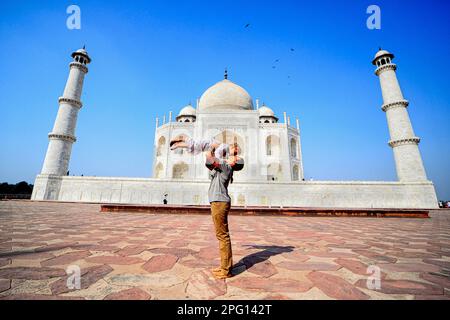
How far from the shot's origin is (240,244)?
3168 mm

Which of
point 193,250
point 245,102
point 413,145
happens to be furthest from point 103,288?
point 245,102

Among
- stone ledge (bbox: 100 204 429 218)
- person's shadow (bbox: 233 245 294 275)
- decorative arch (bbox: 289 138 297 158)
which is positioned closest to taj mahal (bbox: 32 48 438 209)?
decorative arch (bbox: 289 138 297 158)

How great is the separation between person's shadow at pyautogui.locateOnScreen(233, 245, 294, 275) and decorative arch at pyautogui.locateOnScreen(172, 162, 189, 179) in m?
22.2

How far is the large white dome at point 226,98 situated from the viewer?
25875mm

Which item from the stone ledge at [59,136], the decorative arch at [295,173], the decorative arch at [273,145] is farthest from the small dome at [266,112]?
the stone ledge at [59,136]

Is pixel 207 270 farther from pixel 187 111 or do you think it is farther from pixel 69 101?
pixel 187 111

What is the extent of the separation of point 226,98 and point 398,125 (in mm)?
16684

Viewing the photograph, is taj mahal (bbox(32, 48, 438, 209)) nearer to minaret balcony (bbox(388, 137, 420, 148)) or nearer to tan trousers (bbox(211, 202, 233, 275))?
minaret balcony (bbox(388, 137, 420, 148))

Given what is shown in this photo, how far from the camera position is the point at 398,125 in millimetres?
17609

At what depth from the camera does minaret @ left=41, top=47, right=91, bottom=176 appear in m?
17.6

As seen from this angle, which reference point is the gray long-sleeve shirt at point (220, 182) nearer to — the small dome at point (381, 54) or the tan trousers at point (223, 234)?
the tan trousers at point (223, 234)

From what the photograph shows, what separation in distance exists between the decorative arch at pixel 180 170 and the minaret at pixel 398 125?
19278 millimetres
